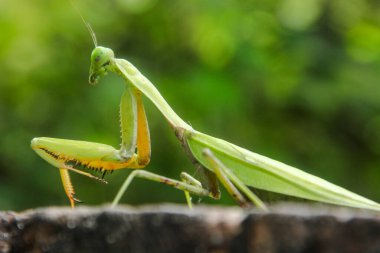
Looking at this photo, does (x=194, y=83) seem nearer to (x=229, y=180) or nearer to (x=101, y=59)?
(x=101, y=59)

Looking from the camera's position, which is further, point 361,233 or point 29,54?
point 29,54

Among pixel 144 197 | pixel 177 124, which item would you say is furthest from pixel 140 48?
pixel 177 124

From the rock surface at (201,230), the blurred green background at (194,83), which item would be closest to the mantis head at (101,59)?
the blurred green background at (194,83)

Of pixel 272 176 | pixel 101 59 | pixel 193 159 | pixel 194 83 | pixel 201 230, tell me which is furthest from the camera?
pixel 194 83

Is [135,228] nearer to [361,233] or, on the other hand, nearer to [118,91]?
[361,233]

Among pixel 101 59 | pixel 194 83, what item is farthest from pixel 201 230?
pixel 194 83

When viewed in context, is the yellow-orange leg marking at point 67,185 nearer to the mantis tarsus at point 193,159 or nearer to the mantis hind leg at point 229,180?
the mantis tarsus at point 193,159

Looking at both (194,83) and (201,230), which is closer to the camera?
(201,230)
